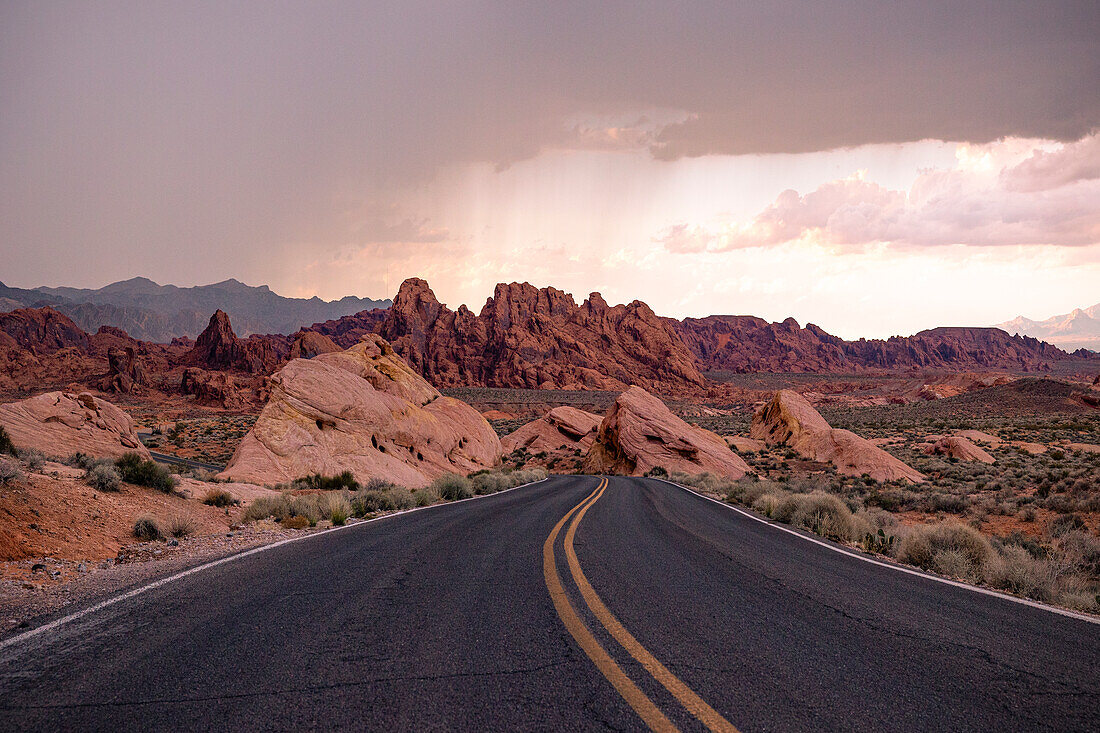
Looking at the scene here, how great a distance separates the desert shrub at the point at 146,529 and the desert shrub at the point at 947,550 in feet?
39.5

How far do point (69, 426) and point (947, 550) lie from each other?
2666 cm

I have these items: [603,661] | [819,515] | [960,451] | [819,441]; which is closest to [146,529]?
[603,661]

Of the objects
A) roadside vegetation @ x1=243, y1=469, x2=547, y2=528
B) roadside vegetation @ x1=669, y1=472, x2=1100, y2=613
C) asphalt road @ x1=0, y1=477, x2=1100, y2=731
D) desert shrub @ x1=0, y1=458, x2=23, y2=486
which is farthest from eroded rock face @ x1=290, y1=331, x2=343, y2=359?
asphalt road @ x1=0, y1=477, x2=1100, y2=731

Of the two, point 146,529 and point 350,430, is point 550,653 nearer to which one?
point 146,529

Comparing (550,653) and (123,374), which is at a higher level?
(123,374)

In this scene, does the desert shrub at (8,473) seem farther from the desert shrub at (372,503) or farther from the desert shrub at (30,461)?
the desert shrub at (372,503)

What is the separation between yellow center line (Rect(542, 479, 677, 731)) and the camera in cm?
275

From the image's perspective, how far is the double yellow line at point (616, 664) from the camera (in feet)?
9.02

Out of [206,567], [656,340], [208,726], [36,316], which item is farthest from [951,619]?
[36,316]

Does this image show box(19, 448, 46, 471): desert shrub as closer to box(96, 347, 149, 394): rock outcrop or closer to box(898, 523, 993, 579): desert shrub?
box(898, 523, 993, 579): desert shrub

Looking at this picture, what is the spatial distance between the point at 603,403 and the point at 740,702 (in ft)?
340

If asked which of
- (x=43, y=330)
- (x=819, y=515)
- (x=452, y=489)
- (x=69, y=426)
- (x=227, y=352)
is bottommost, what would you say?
(x=452, y=489)

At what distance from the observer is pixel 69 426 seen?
1948 centimetres

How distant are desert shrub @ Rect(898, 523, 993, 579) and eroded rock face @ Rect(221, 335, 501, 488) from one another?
1641 cm
